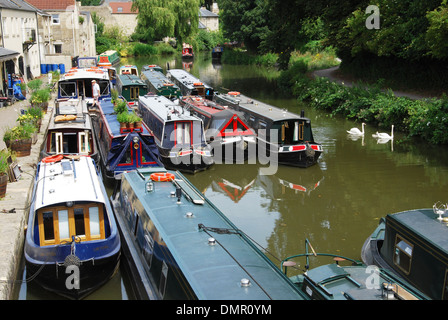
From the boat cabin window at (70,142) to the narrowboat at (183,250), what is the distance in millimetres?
4228

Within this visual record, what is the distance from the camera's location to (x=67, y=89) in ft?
80.8

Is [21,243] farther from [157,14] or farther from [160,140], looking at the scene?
[157,14]

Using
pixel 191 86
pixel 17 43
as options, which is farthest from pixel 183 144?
pixel 17 43

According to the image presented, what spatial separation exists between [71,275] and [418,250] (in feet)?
18.5

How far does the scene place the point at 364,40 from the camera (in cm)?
2619

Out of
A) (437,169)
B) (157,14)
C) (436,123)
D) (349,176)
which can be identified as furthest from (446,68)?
(157,14)

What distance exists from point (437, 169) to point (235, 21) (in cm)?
3872

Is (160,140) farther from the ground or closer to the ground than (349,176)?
farther from the ground

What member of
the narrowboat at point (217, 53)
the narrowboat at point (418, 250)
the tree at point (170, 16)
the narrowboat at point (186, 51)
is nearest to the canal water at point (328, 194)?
the narrowboat at point (418, 250)

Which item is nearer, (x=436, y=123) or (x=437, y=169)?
(x=437, y=169)

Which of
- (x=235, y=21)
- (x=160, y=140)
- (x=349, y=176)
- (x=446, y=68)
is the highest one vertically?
(x=235, y=21)

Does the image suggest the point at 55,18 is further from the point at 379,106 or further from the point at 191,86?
the point at 379,106

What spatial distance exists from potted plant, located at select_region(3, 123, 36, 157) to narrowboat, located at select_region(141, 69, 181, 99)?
8823 mm

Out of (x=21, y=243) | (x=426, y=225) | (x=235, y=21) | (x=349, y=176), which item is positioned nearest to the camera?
(x=426, y=225)
